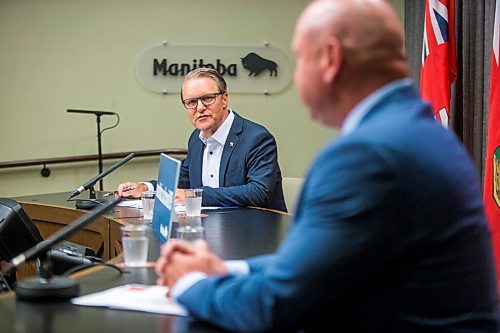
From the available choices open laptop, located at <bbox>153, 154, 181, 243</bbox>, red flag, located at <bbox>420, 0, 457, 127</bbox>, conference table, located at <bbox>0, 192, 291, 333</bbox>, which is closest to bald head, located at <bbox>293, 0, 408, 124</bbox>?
conference table, located at <bbox>0, 192, 291, 333</bbox>

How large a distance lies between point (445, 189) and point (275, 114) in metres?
4.57

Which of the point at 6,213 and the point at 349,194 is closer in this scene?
the point at 349,194

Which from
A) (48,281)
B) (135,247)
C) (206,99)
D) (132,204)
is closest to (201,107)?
(206,99)

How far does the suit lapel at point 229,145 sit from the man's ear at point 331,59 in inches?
94.0

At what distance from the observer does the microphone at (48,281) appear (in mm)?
1566

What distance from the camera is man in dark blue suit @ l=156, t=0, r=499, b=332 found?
46.7 inches

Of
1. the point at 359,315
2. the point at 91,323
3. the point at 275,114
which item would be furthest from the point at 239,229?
the point at 275,114

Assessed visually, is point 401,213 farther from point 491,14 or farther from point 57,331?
point 491,14

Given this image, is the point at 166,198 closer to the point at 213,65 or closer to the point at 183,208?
the point at 183,208

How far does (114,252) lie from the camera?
310 cm

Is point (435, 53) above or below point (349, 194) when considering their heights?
above

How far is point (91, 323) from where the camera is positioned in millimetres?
1471

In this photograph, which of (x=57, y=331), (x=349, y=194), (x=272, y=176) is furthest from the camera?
(x=272, y=176)

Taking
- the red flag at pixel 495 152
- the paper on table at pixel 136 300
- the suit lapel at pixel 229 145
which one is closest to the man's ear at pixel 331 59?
the paper on table at pixel 136 300
